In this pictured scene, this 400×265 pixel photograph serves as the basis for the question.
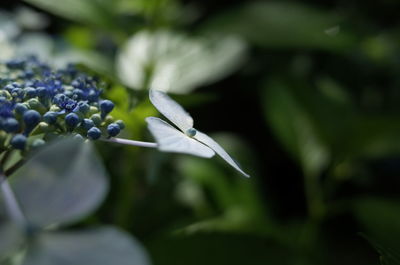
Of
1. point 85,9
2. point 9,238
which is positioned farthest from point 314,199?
point 9,238

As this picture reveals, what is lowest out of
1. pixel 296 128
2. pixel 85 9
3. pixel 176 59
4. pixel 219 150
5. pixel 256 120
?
pixel 256 120

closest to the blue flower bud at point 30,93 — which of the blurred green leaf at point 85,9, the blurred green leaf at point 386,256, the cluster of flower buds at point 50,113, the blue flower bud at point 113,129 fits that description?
the cluster of flower buds at point 50,113

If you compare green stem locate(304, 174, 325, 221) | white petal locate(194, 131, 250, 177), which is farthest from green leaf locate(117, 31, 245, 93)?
white petal locate(194, 131, 250, 177)

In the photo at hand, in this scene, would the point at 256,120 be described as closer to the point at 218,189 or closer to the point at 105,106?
the point at 218,189

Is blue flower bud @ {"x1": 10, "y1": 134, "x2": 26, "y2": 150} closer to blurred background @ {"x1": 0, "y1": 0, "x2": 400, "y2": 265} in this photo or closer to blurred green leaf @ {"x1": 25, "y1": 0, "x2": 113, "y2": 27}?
blurred background @ {"x1": 0, "y1": 0, "x2": 400, "y2": 265}

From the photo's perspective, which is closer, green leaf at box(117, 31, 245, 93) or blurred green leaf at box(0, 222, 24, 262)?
blurred green leaf at box(0, 222, 24, 262)
